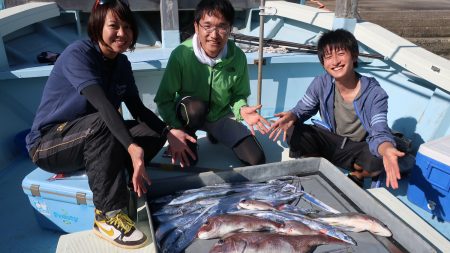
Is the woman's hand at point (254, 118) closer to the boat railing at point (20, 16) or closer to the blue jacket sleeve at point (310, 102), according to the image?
the blue jacket sleeve at point (310, 102)

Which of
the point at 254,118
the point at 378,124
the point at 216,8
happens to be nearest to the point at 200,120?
the point at 254,118

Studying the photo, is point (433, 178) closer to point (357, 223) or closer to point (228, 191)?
point (357, 223)

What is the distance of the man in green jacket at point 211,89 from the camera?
255cm

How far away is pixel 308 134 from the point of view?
2830mm

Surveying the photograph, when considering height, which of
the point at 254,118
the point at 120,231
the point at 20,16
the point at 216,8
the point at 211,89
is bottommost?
the point at 120,231

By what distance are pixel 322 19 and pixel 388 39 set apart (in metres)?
0.98

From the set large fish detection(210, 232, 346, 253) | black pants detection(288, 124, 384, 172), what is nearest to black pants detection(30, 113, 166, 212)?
large fish detection(210, 232, 346, 253)

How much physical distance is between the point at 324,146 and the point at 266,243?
1348 millimetres

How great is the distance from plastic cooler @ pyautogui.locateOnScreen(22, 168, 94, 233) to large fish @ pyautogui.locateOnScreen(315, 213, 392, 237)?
1.43m

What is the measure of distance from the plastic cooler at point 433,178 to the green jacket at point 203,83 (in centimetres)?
139

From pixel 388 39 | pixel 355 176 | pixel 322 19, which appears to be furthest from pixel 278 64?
pixel 355 176

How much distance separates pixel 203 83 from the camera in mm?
2855

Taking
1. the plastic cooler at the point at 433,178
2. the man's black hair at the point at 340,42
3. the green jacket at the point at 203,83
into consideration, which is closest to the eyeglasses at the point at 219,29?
the green jacket at the point at 203,83

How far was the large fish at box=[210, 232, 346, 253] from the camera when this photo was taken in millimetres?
1704
